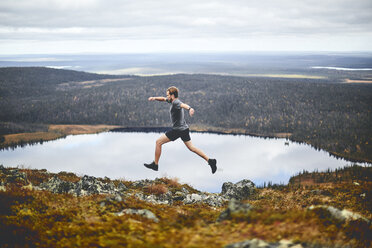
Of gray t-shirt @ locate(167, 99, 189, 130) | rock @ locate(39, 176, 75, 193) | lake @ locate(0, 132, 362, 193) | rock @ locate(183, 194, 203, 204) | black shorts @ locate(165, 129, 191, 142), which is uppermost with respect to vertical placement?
gray t-shirt @ locate(167, 99, 189, 130)

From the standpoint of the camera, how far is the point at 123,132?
624ft

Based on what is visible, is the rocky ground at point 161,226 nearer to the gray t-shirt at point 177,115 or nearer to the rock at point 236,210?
the rock at point 236,210

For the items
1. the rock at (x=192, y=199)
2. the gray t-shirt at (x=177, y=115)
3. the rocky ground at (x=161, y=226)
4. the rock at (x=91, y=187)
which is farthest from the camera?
the rock at (x=192, y=199)

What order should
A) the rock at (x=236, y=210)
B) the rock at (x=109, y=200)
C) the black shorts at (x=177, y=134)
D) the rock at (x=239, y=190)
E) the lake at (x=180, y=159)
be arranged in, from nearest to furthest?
the rock at (x=236, y=210)
the rock at (x=109, y=200)
the black shorts at (x=177, y=134)
the rock at (x=239, y=190)
the lake at (x=180, y=159)

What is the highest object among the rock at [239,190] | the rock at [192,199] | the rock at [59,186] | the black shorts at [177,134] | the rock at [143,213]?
the black shorts at [177,134]

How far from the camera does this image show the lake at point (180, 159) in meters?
101

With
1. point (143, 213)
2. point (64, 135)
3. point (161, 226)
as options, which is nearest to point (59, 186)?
point (143, 213)

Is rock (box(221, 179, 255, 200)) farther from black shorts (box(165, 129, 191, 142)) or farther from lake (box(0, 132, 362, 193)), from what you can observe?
lake (box(0, 132, 362, 193))

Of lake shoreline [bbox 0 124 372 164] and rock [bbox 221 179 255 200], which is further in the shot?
lake shoreline [bbox 0 124 372 164]

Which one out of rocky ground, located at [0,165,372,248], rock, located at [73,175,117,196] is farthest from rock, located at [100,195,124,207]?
rock, located at [73,175,117,196]

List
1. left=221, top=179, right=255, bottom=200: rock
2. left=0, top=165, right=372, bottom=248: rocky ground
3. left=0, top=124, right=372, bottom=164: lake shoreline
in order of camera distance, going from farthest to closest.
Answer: left=0, top=124, right=372, bottom=164: lake shoreline, left=221, top=179, right=255, bottom=200: rock, left=0, top=165, right=372, bottom=248: rocky ground

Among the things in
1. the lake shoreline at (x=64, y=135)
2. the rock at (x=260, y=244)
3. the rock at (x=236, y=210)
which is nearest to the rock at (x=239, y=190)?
the rock at (x=236, y=210)

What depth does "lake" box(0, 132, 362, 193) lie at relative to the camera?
10119 centimetres

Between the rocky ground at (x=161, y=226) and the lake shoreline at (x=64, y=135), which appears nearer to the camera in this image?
the rocky ground at (x=161, y=226)
